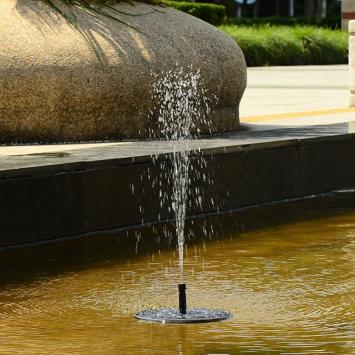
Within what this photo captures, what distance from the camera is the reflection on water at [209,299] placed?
17.9 feet

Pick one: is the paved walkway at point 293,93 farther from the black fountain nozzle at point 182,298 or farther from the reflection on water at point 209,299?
the black fountain nozzle at point 182,298

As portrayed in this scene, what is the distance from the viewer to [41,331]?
5711mm

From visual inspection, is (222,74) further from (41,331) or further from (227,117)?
(41,331)

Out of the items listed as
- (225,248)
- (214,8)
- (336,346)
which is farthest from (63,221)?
(214,8)

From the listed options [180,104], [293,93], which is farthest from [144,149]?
[293,93]

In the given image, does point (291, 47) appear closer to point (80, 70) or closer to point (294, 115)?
point (294, 115)

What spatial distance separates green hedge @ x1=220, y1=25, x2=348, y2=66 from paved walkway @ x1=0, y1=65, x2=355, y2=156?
4.54 metres

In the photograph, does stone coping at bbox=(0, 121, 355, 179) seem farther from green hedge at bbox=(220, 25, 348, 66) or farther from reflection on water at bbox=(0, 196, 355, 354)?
green hedge at bbox=(220, 25, 348, 66)

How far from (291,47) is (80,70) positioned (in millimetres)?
23125

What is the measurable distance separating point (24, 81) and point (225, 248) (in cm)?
298

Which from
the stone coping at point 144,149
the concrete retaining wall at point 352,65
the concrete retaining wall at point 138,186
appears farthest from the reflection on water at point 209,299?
the concrete retaining wall at point 352,65

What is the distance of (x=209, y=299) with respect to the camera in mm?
6355

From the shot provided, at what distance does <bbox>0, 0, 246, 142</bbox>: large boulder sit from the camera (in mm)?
10344

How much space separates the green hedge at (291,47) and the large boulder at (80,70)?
21.5 meters
